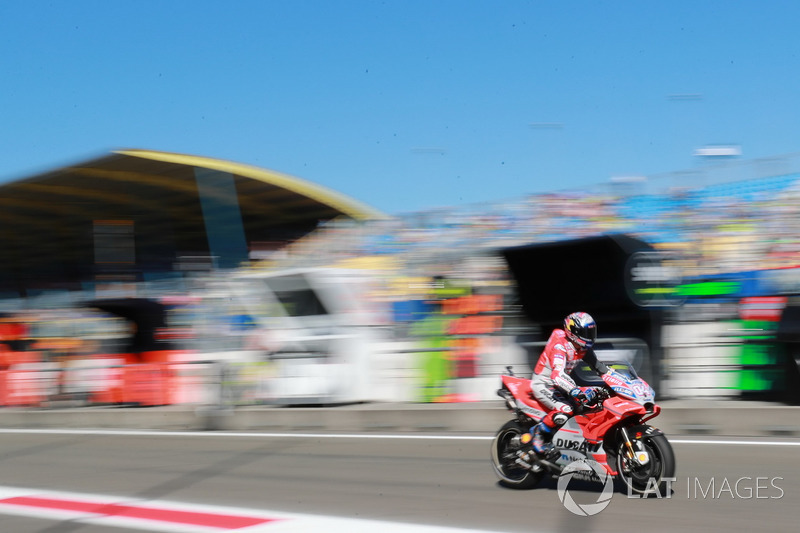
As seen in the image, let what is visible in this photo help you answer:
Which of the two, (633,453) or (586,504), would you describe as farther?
(586,504)

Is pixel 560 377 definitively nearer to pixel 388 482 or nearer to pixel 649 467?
pixel 649 467

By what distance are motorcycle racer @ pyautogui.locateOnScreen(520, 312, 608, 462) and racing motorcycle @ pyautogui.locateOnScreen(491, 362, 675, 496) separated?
69mm

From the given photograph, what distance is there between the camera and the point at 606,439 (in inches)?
290

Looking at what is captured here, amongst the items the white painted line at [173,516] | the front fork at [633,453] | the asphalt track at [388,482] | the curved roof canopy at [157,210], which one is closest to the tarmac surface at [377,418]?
the asphalt track at [388,482]

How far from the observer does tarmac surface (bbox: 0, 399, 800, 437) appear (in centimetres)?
1091

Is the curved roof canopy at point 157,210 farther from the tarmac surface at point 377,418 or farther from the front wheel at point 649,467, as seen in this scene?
the front wheel at point 649,467

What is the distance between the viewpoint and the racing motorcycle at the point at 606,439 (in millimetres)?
7082

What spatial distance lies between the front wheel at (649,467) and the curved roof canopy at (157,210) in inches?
809

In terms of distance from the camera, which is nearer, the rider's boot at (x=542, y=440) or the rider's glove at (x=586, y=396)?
the rider's glove at (x=586, y=396)

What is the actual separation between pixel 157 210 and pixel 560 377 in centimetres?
2544

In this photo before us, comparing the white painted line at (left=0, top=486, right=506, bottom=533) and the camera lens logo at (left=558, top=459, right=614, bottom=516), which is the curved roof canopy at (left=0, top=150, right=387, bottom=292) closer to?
the white painted line at (left=0, top=486, right=506, bottom=533)

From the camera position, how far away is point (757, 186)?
13.9 meters

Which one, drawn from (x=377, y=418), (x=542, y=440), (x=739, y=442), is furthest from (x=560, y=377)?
(x=377, y=418)

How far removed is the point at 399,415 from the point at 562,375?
6.29 m
